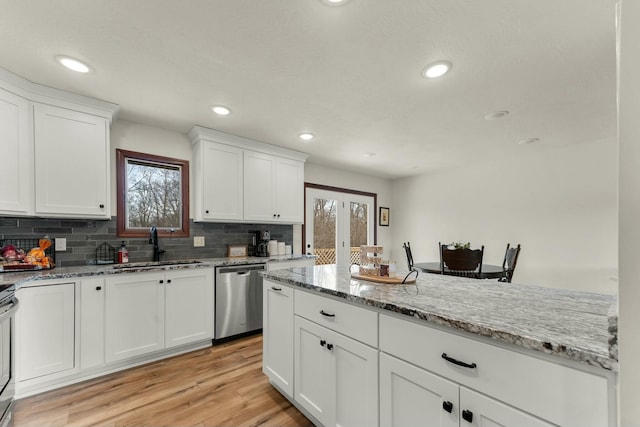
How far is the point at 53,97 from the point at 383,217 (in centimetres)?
510

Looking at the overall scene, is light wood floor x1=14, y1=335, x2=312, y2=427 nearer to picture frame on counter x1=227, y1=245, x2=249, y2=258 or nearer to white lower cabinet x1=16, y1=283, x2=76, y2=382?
white lower cabinet x1=16, y1=283, x2=76, y2=382

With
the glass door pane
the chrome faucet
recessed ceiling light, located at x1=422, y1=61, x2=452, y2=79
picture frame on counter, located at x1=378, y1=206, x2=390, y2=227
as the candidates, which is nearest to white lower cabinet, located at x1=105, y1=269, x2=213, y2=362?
the chrome faucet

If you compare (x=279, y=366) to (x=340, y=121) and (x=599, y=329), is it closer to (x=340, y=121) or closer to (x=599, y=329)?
(x=599, y=329)

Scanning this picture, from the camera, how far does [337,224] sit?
17.0 feet

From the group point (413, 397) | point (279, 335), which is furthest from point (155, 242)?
point (413, 397)

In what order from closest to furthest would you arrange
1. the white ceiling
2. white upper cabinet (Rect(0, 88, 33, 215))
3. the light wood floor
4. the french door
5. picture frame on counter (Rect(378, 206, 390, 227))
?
the white ceiling, the light wood floor, white upper cabinet (Rect(0, 88, 33, 215)), the french door, picture frame on counter (Rect(378, 206, 390, 227))

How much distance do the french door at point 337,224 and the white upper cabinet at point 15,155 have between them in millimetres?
3252

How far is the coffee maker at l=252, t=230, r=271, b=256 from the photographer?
3819 millimetres

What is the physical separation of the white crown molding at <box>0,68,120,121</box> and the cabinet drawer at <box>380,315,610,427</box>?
3.03 meters

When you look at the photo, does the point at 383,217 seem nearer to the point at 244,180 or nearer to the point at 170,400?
the point at 244,180

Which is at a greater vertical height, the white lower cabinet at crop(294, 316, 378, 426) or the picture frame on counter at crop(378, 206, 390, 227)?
the picture frame on counter at crop(378, 206, 390, 227)

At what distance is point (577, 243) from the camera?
3.69 metres

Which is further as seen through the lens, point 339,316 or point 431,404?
point 339,316

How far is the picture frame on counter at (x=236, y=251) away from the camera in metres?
3.68
